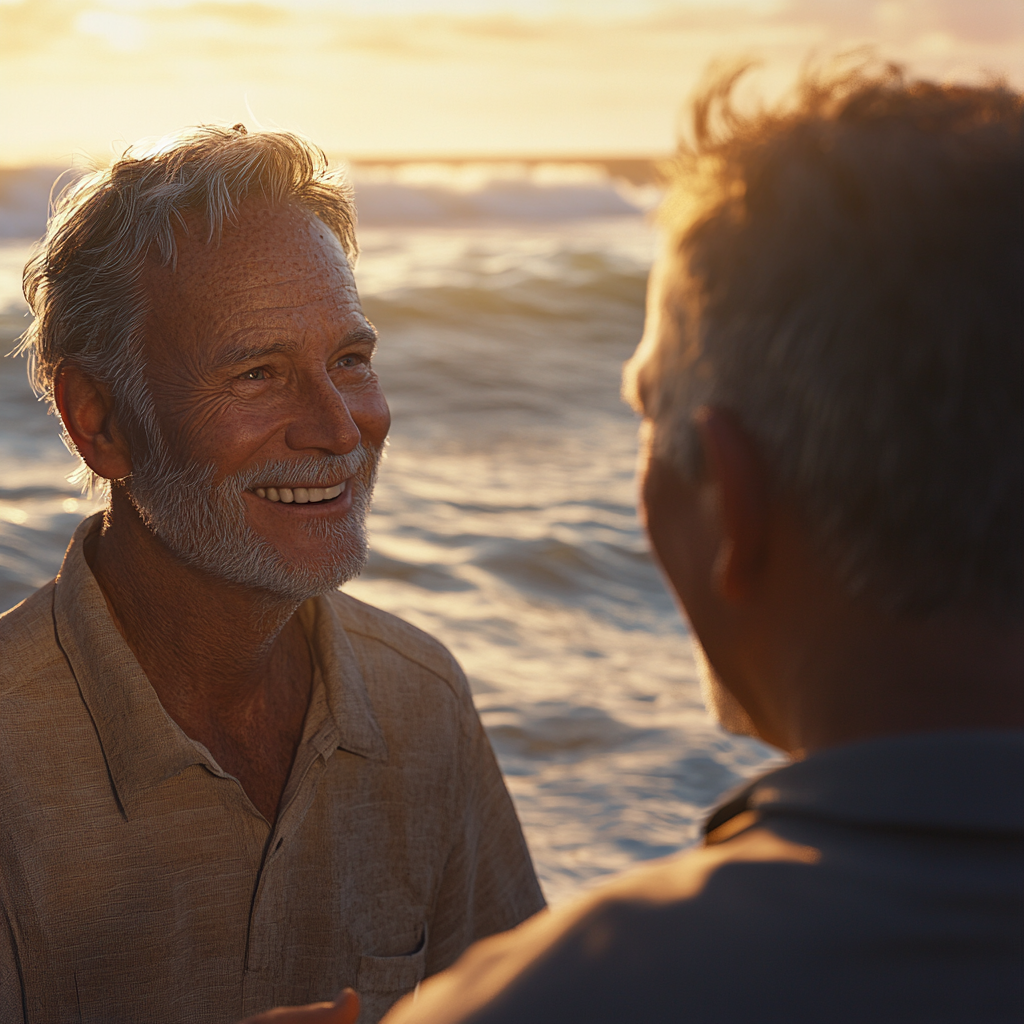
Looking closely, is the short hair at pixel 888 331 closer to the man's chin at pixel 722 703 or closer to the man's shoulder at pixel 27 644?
the man's chin at pixel 722 703

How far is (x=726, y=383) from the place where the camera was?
1.12 m

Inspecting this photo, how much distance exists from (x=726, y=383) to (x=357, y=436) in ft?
4.06

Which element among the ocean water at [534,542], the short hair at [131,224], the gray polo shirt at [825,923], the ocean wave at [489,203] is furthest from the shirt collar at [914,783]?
the ocean wave at [489,203]

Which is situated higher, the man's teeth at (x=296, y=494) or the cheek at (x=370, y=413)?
the cheek at (x=370, y=413)

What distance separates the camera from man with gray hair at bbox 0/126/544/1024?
1997mm

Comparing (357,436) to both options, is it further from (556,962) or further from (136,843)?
(556,962)

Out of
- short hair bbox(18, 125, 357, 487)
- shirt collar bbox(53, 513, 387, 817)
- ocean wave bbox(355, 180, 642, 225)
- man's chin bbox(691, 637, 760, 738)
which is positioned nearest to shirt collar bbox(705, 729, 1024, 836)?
man's chin bbox(691, 637, 760, 738)

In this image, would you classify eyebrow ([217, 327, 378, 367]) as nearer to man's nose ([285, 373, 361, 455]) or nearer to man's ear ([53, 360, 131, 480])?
man's nose ([285, 373, 361, 455])

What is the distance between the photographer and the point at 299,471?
2.20 meters

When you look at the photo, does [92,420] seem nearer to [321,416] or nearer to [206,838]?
[321,416]

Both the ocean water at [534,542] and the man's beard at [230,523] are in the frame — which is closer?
the man's beard at [230,523]

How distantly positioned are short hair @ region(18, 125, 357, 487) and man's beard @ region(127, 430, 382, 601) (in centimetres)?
13

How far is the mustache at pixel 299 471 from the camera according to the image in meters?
2.19

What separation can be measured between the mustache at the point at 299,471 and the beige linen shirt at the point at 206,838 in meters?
0.31
